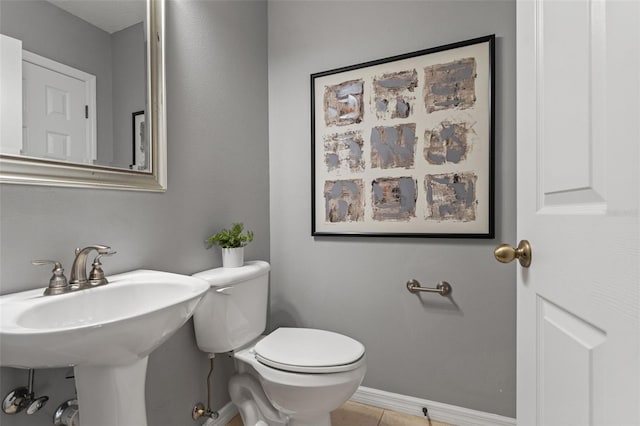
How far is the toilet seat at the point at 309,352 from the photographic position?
4.01 ft

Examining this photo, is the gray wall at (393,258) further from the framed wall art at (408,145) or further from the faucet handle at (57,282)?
the faucet handle at (57,282)

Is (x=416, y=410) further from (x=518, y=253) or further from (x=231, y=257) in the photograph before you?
(x=518, y=253)

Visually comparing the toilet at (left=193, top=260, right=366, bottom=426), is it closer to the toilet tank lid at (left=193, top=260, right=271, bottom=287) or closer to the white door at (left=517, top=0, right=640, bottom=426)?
the toilet tank lid at (left=193, top=260, right=271, bottom=287)

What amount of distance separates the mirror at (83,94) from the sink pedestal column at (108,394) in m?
0.56

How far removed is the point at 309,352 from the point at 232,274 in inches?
17.4

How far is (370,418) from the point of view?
167cm

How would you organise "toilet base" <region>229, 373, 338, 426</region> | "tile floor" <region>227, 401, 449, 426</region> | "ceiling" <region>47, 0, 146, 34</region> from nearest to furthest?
"ceiling" <region>47, 0, 146, 34</region>
"toilet base" <region>229, 373, 338, 426</region>
"tile floor" <region>227, 401, 449, 426</region>

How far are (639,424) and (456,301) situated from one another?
125 cm

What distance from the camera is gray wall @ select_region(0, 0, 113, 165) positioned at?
36.8 inches

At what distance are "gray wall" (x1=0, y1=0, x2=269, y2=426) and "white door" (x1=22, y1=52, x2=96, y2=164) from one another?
122 mm

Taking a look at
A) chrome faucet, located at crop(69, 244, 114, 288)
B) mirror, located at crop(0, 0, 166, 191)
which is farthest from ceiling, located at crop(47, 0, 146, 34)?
chrome faucet, located at crop(69, 244, 114, 288)

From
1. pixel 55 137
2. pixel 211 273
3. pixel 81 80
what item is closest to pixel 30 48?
pixel 81 80

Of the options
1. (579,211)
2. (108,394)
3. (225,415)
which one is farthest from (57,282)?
(579,211)

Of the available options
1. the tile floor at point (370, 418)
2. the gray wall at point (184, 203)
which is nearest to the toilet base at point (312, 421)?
the tile floor at point (370, 418)
